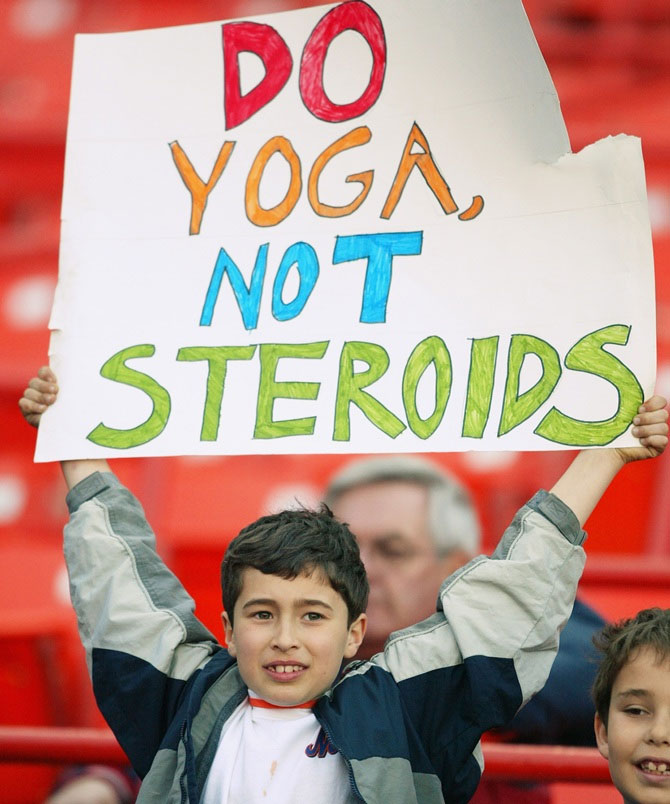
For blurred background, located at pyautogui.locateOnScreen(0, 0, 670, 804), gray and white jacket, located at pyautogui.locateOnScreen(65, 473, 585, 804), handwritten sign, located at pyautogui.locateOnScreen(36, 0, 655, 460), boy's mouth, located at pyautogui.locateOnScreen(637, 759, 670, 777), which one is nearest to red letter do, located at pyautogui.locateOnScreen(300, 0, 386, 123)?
handwritten sign, located at pyautogui.locateOnScreen(36, 0, 655, 460)

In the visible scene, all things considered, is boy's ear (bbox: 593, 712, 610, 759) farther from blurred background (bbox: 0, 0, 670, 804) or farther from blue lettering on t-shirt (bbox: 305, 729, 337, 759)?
blurred background (bbox: 0, 0, 670, 804)

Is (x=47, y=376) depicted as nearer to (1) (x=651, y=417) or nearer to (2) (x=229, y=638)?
(2) (x=229, y=638)

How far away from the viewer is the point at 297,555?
1.52 m

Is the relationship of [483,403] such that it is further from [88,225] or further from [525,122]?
[88,225]

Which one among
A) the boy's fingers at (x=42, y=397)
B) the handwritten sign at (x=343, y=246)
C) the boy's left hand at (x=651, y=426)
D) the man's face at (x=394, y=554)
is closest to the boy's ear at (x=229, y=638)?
the handwritten sign at (x=343, y=246)

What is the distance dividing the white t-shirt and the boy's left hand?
541 mm

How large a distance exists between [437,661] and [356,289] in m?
0.54

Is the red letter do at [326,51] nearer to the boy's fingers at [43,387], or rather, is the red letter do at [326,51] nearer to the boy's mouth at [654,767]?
the boy's fingers at [43,387]

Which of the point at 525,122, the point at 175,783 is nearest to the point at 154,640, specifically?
the point at 175,783

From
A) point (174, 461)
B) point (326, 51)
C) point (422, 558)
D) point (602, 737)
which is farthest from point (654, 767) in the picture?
point (174, 461)

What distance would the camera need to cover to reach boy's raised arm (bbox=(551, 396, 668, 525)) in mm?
1550

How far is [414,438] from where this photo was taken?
1.62m

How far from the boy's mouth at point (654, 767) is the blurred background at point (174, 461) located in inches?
22.7

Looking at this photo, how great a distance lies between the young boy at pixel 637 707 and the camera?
1.46 meters
